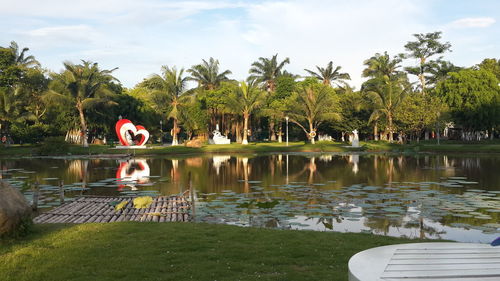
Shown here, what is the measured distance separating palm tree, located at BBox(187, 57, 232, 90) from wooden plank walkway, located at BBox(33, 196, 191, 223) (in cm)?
6230

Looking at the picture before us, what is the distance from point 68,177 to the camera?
2602 centimetres

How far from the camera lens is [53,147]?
4738 centimetres

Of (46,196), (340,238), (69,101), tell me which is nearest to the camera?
(340,238)

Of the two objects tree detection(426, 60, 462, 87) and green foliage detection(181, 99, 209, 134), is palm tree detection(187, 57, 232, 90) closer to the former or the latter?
green foliage detection(181, 99, 209, 134)

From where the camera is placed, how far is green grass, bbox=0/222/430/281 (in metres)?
6.93

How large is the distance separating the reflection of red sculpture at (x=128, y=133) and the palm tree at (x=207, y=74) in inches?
930

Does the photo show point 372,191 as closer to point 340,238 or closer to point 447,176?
point 447,176

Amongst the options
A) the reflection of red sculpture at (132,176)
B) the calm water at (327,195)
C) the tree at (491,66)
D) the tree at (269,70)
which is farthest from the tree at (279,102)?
the calm water at (327,195)

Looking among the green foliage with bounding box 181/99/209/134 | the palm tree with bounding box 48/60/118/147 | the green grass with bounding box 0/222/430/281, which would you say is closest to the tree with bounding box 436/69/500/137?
the green foliage with bounding box 181/99/209/134

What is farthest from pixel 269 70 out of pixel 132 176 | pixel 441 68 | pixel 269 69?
pixel 132 176

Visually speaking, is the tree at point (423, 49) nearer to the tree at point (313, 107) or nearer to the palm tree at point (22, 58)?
the tree at point (313, 107)

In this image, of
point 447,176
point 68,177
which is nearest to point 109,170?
point 68,177

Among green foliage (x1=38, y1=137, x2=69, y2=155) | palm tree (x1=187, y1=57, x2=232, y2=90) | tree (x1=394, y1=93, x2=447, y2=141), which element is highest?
palm tree (x1=187, y1=57, x2=232, y2=90)

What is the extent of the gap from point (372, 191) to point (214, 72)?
61.0m
